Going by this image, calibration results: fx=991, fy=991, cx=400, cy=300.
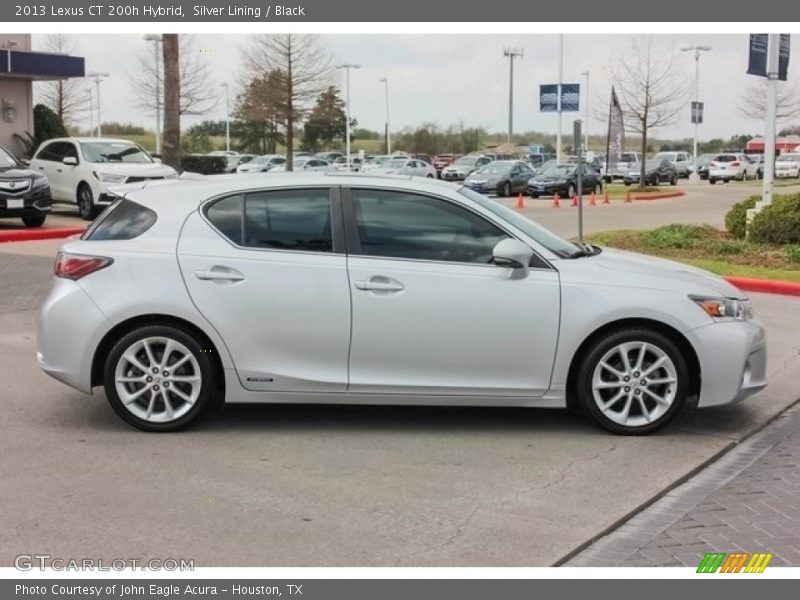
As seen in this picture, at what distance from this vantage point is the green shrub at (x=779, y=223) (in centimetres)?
1502

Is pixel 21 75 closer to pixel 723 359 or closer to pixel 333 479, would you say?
pixel 333 479

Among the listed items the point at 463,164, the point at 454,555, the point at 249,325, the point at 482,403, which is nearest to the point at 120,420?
the point at 249,325

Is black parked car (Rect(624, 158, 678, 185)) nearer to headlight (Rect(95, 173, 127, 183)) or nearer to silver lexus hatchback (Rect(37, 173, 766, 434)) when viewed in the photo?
headlight (Rect(95, 173, 127, 183))

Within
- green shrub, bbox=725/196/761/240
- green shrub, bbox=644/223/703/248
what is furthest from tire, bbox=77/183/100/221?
green shrub, bbox=725/196/761/240

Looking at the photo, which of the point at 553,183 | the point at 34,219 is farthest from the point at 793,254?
the point at 553,183

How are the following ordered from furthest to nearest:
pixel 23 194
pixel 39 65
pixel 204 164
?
pixel 204 164
pixel 39 65
pixel 23 194

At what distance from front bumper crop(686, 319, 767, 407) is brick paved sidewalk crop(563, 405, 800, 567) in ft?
1.19

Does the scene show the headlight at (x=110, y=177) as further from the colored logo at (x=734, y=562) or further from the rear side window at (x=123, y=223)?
the colored logo at (x=734, y=562)

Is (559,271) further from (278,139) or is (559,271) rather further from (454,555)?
(278,139)

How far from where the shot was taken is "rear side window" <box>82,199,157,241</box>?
618 cm

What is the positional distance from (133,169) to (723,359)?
16882 mm

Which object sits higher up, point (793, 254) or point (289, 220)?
point (289, 220)

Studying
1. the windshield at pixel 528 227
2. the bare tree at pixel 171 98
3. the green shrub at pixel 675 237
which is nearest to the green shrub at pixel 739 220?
the green shrub at pixel 675 237

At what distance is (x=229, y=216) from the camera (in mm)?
6164
